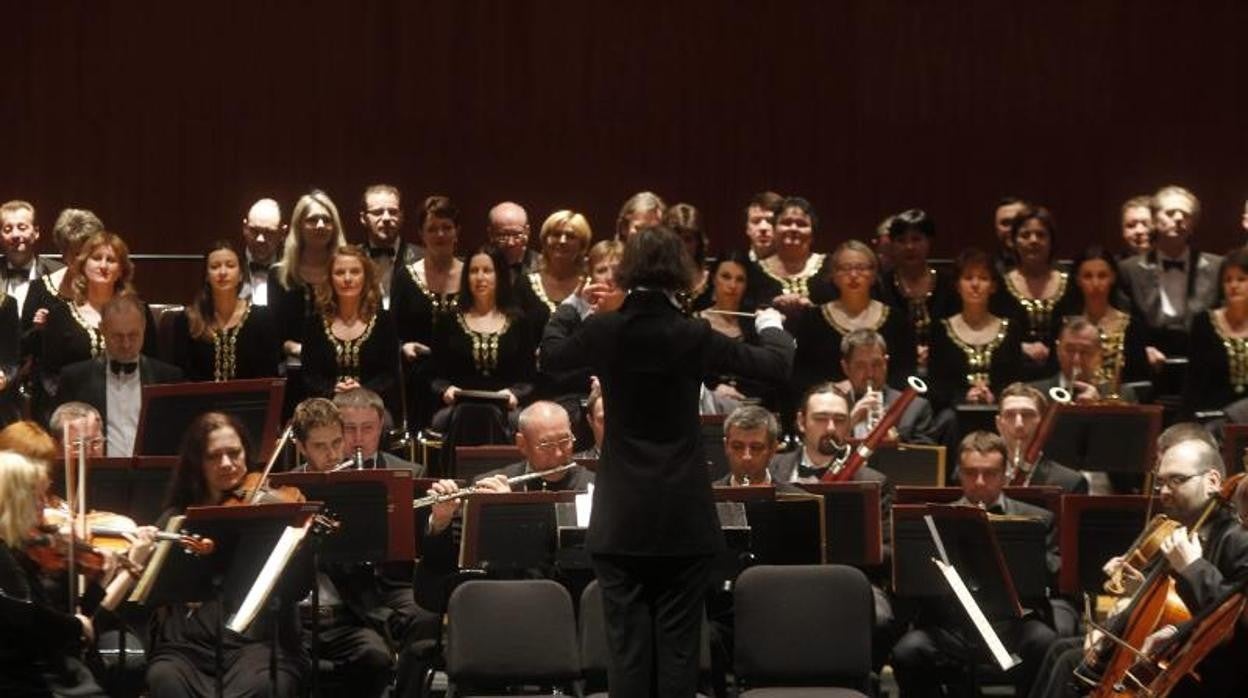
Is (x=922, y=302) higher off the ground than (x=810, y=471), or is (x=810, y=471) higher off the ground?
(x=922, y=302)

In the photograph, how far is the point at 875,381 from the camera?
714 centimetres

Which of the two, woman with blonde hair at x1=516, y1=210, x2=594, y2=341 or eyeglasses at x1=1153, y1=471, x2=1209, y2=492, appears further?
woman with blonde hair at x1=516, y1=210, x2=594, y2=341

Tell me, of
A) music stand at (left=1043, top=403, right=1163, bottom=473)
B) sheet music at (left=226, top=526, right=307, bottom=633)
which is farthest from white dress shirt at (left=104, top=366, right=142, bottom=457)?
music stand at (left=1043, top=403, right=1163, bottom=473)

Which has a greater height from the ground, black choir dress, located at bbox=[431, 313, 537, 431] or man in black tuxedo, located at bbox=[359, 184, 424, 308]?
man in black tuxedo, located at bbox=[359, 184, 424, 308]

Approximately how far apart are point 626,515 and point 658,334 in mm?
396

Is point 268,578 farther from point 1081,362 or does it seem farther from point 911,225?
point 911,225

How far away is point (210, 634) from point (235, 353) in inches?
67.2

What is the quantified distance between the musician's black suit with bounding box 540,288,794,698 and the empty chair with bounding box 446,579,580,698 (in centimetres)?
60

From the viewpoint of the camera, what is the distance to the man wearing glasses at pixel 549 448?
20.7 ft

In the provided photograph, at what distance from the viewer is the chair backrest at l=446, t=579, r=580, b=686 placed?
5.61 meters

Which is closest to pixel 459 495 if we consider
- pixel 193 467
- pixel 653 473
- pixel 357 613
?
pixel 357 613

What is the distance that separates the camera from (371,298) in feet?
24.3

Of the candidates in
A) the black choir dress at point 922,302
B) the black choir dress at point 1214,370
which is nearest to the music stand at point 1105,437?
the black choir dress at point 1214,370

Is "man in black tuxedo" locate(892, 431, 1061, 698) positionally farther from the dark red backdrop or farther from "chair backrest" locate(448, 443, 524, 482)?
the dark red backdrop
